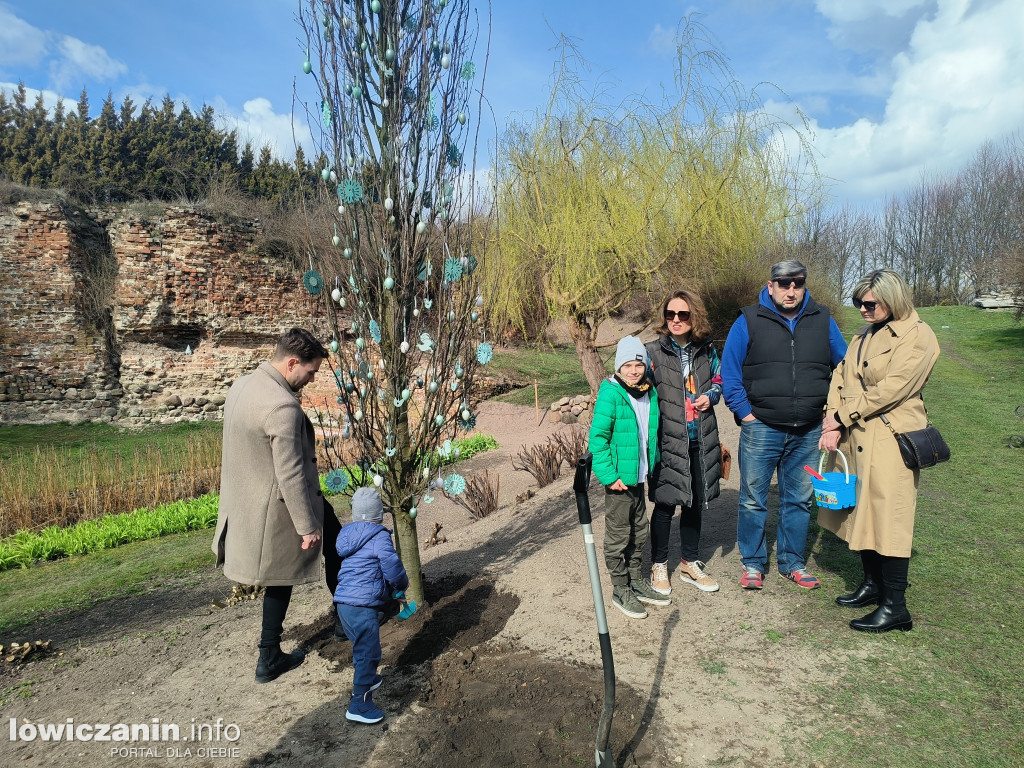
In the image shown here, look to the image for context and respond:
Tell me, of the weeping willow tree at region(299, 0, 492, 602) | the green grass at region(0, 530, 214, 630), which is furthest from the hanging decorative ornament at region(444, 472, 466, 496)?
the green grass at region(0, 530, 214, 630)

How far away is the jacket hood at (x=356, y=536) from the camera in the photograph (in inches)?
117

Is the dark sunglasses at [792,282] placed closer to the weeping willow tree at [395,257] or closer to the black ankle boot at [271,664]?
the weeping willow tree at [395,257]

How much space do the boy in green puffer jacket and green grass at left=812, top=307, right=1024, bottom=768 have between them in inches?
43.4

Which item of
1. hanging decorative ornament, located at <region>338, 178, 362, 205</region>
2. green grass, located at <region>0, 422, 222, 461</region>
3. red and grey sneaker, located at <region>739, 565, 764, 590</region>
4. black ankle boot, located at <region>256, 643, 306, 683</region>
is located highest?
hanging decorative ornament, located at <region>338, 178, 362, 205</region>

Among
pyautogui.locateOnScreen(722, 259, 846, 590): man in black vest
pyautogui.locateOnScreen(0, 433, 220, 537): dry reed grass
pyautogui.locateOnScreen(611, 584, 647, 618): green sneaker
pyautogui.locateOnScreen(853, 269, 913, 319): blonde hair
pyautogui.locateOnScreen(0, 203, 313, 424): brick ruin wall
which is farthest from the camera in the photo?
pyautogui.locateOnScreen(0, 203, 313, 424): brick ruin wall

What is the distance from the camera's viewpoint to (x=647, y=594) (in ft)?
12.5

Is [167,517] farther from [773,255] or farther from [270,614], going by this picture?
[773,255]

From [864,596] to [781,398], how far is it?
123 centimetres

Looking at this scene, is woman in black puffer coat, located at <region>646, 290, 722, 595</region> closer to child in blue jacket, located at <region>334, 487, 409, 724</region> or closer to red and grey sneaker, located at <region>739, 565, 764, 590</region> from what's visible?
red and grey sneaker, located at <region>739, 565, 764, 590</region>

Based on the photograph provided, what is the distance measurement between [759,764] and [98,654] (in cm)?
389

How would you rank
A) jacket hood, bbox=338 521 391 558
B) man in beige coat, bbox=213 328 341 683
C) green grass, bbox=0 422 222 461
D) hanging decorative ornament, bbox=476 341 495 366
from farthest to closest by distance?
green grass, bbox=0 422 222 461
hanging decorative ornament, bbox=476 341 495 366
man in beige coat, bbox=213 328 341 683
jacket hood, bbox=338 521 391 558

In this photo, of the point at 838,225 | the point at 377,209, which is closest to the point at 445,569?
the point at 377,209

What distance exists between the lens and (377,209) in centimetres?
355

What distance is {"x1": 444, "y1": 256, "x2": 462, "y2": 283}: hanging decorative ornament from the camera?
3484 mm
